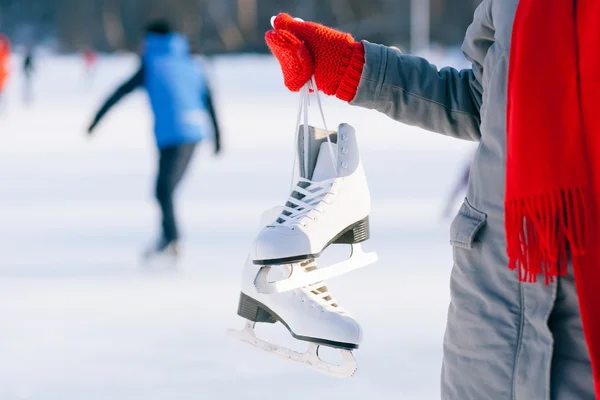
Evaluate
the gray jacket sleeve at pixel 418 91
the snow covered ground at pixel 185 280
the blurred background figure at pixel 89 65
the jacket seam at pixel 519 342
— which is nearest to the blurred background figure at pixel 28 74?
the blurred background figure at pixel 89 65

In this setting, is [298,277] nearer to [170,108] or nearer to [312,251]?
[312,251]

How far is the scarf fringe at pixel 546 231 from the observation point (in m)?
1.23

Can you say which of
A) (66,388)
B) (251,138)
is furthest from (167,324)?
(251,138)

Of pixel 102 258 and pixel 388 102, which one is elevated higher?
pixel 388 102

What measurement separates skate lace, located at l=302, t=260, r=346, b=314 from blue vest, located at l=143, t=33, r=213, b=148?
11.6ft

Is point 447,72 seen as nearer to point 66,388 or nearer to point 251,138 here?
point 66,388

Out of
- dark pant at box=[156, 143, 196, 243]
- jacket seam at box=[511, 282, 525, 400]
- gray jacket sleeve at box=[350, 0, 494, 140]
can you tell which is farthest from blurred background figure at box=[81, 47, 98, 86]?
jacket seam at box=[511, 282, 525, 400]

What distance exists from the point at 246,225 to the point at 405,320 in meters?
2.32

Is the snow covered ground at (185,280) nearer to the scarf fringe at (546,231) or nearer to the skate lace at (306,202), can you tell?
the skate lace at (306,202)

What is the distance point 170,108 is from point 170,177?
338 mm

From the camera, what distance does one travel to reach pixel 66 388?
119 inches

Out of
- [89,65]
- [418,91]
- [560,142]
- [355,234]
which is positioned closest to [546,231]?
[560,142]

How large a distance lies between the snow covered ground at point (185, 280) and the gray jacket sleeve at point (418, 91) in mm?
106

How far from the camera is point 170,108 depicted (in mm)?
4980
